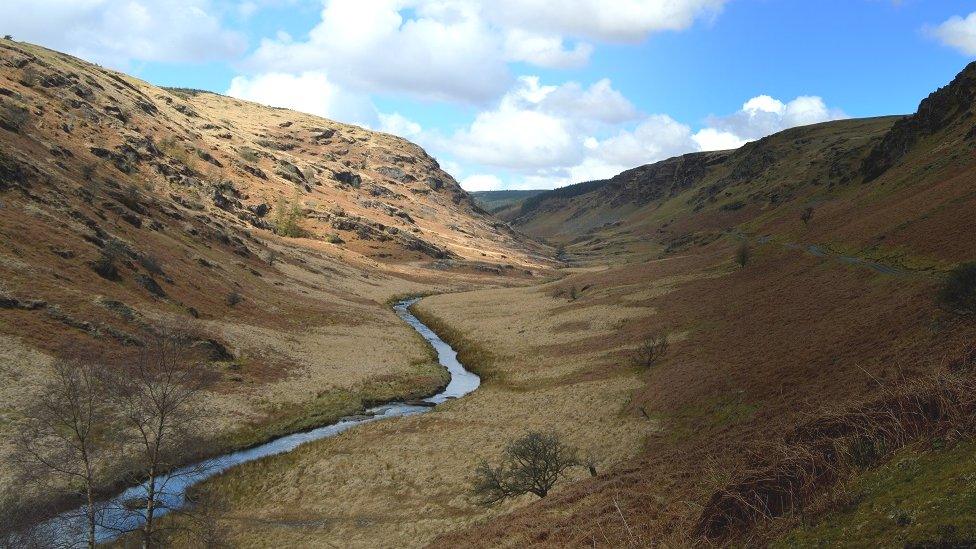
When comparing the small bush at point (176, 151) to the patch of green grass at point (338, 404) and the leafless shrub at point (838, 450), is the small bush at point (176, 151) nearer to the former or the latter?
the patch of green grass at point (338, 404)

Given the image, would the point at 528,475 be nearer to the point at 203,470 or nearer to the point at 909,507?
the point at 203,470

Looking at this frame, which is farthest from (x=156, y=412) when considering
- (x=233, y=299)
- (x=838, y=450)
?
(x=233, y=299)

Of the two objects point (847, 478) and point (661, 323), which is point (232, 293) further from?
point (847, 478)

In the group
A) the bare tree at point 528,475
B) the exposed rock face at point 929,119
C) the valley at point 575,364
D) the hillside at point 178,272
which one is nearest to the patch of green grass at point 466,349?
the valley at point 575,364

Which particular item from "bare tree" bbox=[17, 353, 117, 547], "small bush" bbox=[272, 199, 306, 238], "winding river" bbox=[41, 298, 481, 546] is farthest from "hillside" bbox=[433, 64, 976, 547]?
"small bush" bbox=[272, 199, 306, 238]

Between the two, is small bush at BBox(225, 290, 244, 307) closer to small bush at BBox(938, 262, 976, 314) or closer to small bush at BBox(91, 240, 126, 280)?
small bush at BBox(91, 240, 126, 280)

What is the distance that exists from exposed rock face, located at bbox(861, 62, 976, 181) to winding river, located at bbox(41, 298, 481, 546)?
3188 inches

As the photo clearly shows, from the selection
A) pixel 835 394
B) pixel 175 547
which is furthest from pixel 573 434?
pixel 175 547

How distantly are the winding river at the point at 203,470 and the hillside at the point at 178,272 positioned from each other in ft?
4.44

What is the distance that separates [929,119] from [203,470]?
377 ft

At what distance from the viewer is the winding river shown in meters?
20.2

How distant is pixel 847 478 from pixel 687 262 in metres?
82.5

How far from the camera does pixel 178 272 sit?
6931 centimetres

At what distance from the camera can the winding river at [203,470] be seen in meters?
20.2
